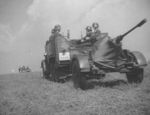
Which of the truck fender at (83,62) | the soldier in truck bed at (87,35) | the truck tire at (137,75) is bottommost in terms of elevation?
the truck tire at (137,75)

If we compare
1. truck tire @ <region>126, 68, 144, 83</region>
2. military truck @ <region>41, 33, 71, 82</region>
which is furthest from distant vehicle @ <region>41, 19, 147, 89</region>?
military truck @ <region>41, 33, 71, 82</region>

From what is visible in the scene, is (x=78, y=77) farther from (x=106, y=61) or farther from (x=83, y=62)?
(x=106, y=61)

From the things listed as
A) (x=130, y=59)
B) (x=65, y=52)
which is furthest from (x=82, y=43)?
(x=130, y=59)

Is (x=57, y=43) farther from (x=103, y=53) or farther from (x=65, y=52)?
(x=103, y=53)

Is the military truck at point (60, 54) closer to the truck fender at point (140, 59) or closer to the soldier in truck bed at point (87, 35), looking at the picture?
the soldier in truck bed at point (87, 35)

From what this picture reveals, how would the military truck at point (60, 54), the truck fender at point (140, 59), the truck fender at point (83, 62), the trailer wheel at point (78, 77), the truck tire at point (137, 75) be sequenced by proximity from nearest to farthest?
the truck fender at point (83, 62)
the trailer wheel at point (78, 77)
the truck fender at point (140, 59)
the truck tire at point (137, 75)
the military truck at point (60, 54)

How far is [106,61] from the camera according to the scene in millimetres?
9320

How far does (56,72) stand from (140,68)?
5.03 m

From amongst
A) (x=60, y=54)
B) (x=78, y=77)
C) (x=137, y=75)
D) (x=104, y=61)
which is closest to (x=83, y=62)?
(x=78, y=77)

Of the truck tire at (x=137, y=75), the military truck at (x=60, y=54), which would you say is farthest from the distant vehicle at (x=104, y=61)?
the military truck at (x=60, y=54)

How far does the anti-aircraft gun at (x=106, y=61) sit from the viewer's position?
8.47 metres

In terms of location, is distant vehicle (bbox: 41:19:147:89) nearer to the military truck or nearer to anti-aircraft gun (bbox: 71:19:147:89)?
anti-aircraft gun (bbox: 71:19:147:89)

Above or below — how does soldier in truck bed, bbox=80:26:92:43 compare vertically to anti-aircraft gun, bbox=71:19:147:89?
above

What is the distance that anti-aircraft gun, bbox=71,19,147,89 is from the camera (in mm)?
8469
